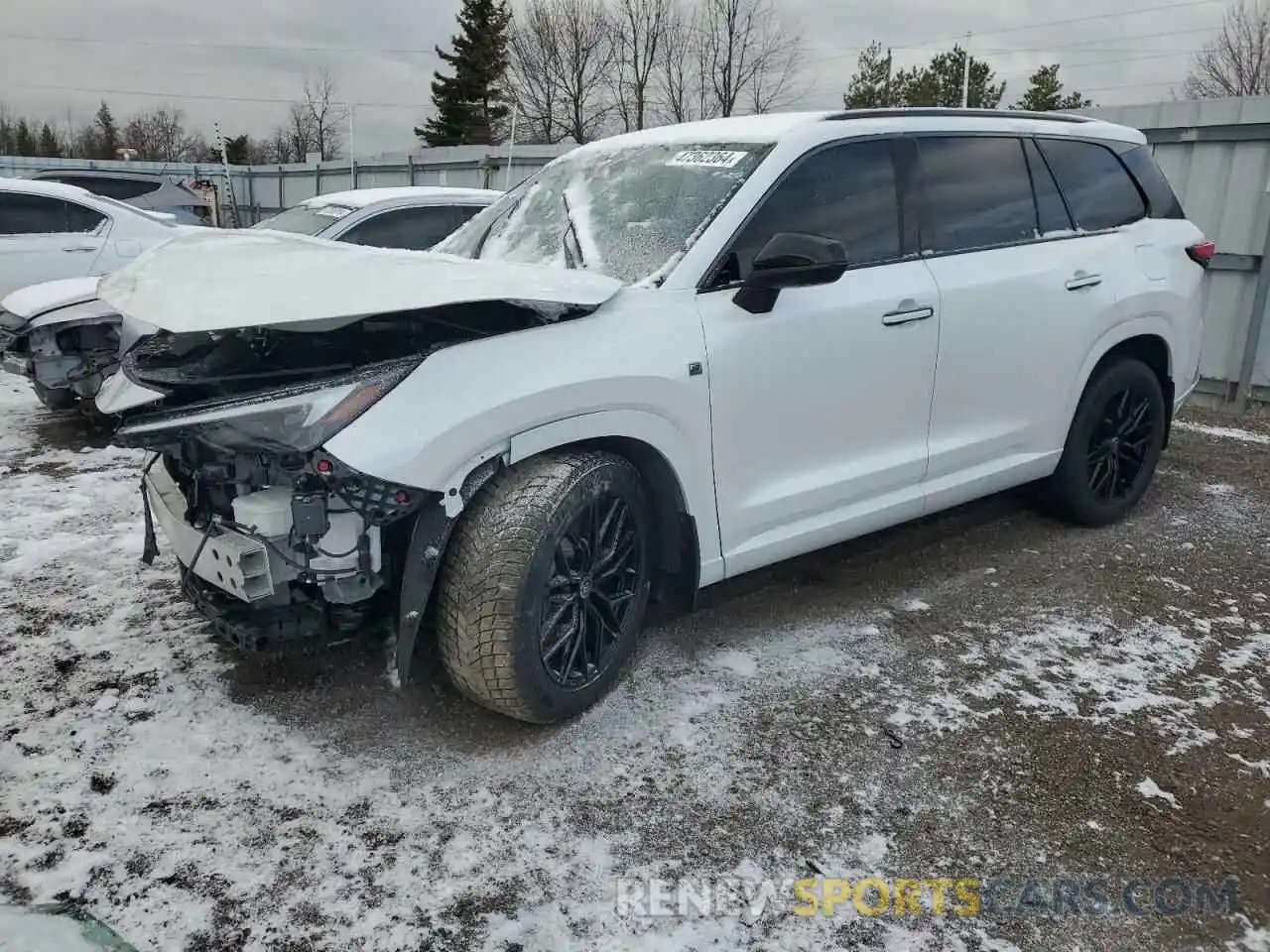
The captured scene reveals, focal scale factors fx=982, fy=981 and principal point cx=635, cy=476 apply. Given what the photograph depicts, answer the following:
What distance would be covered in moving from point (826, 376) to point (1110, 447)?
7.11 feet

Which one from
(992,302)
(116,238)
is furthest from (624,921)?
(116,238)

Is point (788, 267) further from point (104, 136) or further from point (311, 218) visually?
point (104, 136)

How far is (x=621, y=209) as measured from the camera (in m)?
3.66

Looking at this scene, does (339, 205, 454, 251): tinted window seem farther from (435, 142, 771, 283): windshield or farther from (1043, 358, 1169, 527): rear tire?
(1043, 358, 1169, 527): rear tire

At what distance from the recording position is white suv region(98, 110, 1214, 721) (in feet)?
8.71

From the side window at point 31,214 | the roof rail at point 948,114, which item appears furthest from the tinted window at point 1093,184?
the side window at point 31,214

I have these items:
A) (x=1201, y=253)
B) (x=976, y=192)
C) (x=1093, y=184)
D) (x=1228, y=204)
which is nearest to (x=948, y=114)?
(x=976, y=192)

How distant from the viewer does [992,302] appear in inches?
157

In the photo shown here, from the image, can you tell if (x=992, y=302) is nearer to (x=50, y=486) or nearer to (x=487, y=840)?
(x=487, y=840)

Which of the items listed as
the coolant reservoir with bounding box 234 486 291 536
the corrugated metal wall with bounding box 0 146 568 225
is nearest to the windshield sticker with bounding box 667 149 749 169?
the coolant reservoir with bounding box 234 486 291 536

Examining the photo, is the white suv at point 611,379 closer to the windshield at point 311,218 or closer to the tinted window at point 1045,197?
the tinted window at point 1045,197

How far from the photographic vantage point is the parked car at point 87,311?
588 cm

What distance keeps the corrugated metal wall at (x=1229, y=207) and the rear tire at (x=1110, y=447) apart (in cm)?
312

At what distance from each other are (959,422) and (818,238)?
131cm
